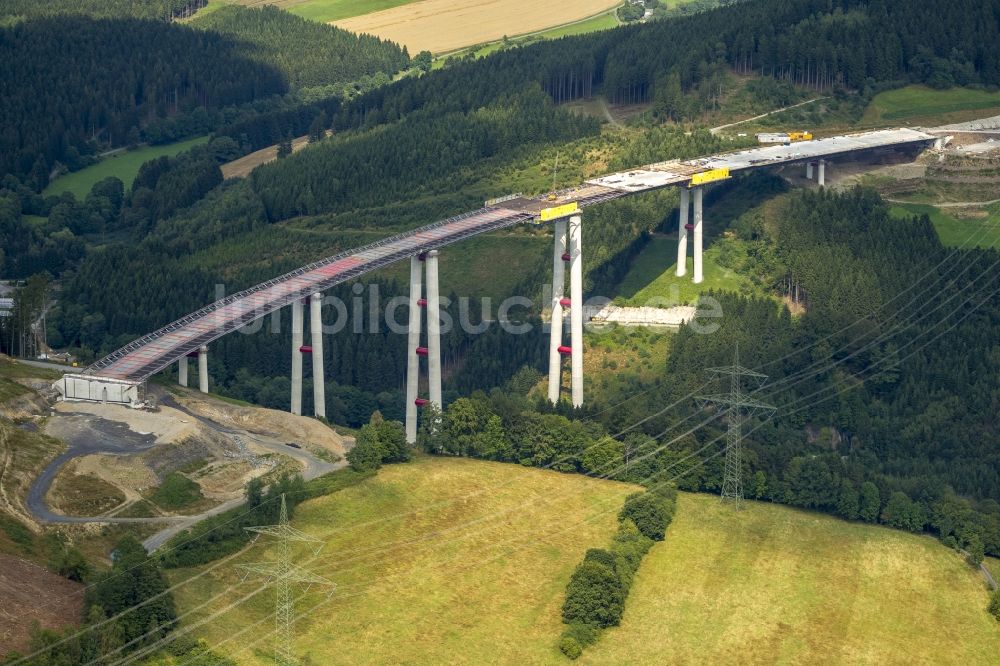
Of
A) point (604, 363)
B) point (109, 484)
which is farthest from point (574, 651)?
point (604, 363)

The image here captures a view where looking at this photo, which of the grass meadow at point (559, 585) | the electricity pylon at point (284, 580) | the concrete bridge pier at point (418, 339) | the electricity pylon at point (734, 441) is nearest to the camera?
the electricity pylon at point (284, 580)

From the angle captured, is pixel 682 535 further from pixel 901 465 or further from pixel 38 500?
pixel 38 500

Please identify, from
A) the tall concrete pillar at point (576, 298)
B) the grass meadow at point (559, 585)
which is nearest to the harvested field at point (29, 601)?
the grass meadow at point (559, 585)

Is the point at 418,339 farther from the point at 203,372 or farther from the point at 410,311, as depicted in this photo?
the point at 203,372

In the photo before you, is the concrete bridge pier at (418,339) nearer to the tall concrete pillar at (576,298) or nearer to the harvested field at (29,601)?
the tall concrete pillar at (576,298)

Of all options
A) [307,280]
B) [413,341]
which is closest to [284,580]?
[307,280]

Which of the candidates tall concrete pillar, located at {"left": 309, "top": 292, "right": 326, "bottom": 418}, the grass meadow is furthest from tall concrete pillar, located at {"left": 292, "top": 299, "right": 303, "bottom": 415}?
the grass meadow
